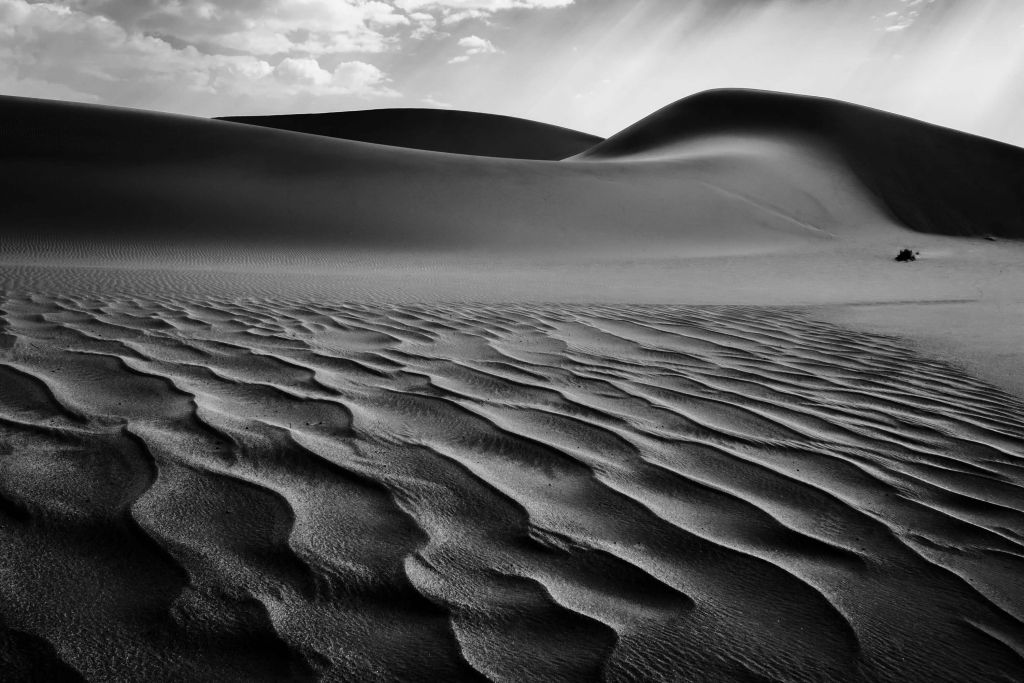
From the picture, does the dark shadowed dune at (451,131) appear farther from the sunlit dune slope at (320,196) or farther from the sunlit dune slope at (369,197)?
the sunlit dune slope at (320,196)

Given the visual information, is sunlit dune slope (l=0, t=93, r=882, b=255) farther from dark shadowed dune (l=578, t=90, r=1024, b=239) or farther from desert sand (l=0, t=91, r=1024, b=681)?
dark shadowed dune (l=578, t=90, r=1024, b=239)

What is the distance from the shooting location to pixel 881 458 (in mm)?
2285

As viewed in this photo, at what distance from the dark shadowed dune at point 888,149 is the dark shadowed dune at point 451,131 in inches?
753

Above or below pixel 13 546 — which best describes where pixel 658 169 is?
above

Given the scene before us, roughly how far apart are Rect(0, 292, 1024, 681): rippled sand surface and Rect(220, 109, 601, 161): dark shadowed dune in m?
58.5

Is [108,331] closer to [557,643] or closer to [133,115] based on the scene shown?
[557,643]

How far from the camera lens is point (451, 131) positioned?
204 feet

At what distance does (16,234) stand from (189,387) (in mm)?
12515

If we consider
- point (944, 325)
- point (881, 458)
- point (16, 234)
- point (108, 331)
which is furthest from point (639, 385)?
point (16, 234)

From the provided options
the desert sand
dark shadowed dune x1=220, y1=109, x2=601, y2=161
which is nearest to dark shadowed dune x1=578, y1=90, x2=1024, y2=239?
dark shadowed dune x1=220, y1=109, x2=601, y2=161

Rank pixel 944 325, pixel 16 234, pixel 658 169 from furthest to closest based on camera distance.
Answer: pixel 658 169 < pixel 16 234 < pixel 944 325

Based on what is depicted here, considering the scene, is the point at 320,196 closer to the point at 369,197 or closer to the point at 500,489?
the point at 369,197

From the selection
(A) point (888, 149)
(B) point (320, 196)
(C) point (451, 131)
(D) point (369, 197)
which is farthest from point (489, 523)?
(C) point (451, 131)

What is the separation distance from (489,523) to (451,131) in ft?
208
